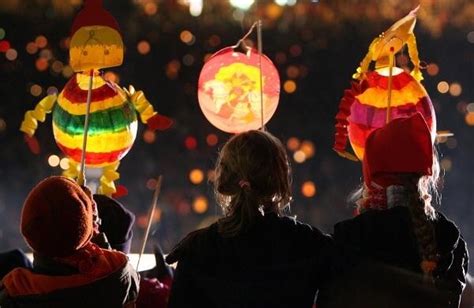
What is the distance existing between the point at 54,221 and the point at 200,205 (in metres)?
1.88

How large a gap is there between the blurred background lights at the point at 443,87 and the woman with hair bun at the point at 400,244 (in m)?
1.68

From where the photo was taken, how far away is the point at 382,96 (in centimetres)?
155

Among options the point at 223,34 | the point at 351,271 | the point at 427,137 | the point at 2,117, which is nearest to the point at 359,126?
the point at 427,137

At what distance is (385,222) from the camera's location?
1119 millimetres

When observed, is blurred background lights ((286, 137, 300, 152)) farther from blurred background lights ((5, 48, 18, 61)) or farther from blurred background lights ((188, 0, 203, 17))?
blurred background lights ((5, 48, 18, 61))

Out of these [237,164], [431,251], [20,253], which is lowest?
[20,253]

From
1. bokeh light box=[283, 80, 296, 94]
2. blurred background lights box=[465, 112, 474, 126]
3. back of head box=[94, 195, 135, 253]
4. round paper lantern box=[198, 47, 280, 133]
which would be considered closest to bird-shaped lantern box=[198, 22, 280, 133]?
round paper lantern box=[198, 47, 280, 133]

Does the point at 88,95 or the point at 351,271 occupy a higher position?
the point at 88,95

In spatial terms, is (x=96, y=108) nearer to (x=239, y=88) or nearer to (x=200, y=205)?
(x=239, y=88)

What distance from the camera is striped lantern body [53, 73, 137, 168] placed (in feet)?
5.21

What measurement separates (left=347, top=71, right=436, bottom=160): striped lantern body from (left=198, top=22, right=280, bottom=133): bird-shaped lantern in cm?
21

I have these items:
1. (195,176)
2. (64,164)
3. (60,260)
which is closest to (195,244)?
(60,260)

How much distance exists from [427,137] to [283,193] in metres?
0.27

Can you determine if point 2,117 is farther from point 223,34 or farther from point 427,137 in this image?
point 427,137
